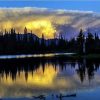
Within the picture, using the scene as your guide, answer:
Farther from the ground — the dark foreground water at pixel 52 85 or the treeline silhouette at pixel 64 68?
the dark foreground water at pixel 52 85

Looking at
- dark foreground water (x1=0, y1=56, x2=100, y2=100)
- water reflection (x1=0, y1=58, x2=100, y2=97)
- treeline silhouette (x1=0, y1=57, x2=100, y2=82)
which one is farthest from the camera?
treeline silhouette (x1=0, y1=57, x2=100, y2=82)

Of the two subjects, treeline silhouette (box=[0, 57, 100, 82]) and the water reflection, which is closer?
the water reflection

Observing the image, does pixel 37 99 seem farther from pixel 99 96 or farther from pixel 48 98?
pixel 99 96

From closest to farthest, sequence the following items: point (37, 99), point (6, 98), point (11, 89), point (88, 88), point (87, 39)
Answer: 1. point (37, 99)
2. point (6, 98)
3. point (88, 88)
4. point (11, 89)
5. point (87, 39)

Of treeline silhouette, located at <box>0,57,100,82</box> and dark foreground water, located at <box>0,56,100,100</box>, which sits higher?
dark foreground water, located at <box>0,56,100,100</box>

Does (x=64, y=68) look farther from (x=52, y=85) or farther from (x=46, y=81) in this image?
(x=52, y=85)

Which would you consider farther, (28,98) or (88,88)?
(88,88)

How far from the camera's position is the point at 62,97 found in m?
32.7

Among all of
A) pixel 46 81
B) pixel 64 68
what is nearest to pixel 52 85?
pixel 46 81

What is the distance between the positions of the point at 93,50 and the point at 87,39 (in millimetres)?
20545

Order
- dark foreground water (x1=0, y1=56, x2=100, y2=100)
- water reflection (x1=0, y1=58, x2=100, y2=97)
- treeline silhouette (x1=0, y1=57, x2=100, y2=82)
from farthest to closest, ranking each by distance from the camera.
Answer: treeline silhouette (x1=0, y1=57, x2=100, y2=82) → water reflection (x1=0, y1=58, x2=100, y2=97) → dark foreground water (x1=0, y1=56, x2=100, y2=100)

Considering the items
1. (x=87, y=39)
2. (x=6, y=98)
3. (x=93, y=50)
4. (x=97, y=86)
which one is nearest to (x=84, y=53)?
(x=93, y=50)

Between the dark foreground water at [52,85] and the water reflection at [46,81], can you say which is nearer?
the dark foreground water at [52,85]

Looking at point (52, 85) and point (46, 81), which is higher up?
point (52, 85)
